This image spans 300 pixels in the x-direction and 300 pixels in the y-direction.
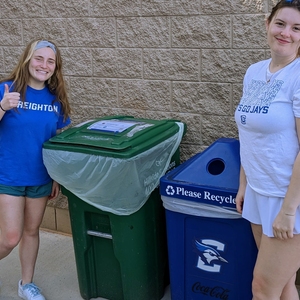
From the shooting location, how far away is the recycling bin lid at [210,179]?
8.97ft

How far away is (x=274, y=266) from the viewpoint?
7.36 feet

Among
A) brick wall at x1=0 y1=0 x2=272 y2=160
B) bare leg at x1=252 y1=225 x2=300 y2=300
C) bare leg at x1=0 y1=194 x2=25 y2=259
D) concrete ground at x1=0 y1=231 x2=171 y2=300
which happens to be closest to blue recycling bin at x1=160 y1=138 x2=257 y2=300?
bare leg at x1=252 y1=225 x2=300 y2=300

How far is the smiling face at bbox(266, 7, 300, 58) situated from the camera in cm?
219

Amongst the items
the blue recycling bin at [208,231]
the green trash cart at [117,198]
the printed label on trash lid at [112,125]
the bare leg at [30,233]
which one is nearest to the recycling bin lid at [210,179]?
the blue recycling bin at [208,231]

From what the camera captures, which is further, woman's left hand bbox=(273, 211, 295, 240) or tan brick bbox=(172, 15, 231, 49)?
tan brick bbox=(172, 15, 231, 49)

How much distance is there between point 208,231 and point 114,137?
0.82 m

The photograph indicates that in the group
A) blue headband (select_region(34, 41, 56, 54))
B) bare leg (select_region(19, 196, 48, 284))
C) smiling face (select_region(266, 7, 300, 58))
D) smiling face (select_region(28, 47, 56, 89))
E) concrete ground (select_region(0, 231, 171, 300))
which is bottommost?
concrete ground (select_region(0, 231, 171, 300))

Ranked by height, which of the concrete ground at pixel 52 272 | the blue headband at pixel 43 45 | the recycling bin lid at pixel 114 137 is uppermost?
the blue headband at pixel 43 45

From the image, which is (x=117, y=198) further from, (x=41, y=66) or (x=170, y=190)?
(x=41, y=66)

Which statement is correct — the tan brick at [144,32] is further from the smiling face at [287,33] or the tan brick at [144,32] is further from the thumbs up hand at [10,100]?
the smiling face at [287,33]

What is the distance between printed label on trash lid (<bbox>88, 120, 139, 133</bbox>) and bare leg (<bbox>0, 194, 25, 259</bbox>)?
680 mm

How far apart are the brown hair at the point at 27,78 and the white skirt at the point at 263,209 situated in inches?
58.1

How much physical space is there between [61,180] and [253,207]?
1.28 meters

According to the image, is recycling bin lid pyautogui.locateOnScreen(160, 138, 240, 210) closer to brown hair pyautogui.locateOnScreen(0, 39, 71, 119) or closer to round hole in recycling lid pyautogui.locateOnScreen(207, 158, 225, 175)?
round hole in recycling lid pyautogui.locateOnScreen(207, 158, 225, 175)
